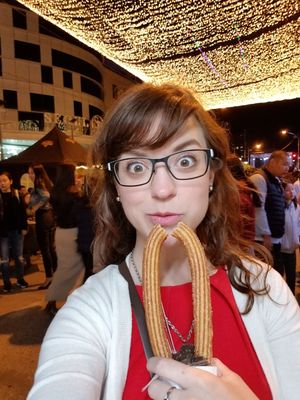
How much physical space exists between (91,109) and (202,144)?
35178 millimetres

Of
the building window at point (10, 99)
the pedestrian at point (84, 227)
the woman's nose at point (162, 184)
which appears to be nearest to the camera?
the woman's nose at point (162, 184)

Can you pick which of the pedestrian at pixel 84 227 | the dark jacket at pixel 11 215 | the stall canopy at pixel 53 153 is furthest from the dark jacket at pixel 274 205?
the stall canopy at pixel 53 153

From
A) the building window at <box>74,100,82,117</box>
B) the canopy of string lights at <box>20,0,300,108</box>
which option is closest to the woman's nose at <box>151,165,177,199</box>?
the canopy of string lights at <box>20,0,300,108</box>

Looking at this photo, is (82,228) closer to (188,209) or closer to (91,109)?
(188,209)

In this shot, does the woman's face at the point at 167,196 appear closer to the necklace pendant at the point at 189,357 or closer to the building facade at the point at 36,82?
the necklace pendant at the point at 189,357

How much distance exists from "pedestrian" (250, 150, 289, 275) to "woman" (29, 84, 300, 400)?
3313 mm

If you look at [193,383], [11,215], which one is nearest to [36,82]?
[11,215]

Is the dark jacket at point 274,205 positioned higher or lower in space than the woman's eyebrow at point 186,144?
lower

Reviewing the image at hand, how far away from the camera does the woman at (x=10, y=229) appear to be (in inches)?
254

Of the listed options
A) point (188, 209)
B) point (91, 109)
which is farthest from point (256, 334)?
point (91, 109)

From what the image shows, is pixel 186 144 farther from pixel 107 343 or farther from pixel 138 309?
pixel 107 343

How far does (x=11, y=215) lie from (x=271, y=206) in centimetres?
467

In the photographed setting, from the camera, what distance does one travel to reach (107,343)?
104 centimetres

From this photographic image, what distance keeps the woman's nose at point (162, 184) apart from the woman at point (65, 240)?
153 inches
